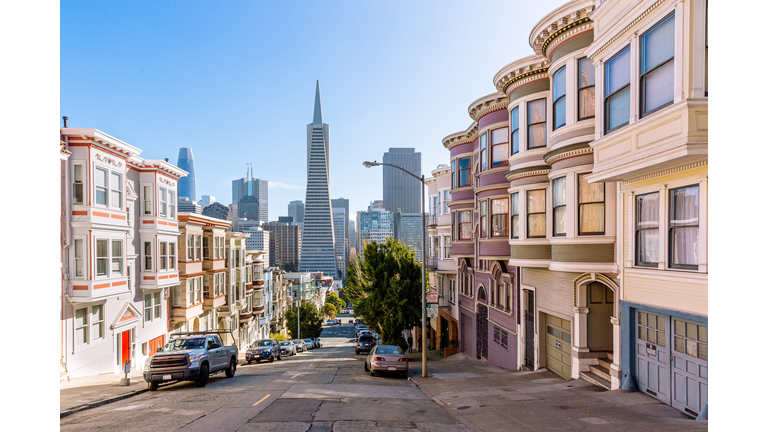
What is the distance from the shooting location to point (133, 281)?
75.8ft

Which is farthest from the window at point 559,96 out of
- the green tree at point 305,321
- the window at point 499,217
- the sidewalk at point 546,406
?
the green tree at point 305,321

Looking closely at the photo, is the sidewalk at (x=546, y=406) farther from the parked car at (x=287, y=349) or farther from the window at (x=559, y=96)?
the parked car at (x=287, y=349)

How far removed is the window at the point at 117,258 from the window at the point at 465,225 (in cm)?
1785

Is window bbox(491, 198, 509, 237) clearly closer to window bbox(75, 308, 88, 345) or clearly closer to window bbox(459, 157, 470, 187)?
window bbox(459, 157, 470, 187)

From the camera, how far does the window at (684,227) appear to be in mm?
9008

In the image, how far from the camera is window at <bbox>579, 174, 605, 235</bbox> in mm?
12586

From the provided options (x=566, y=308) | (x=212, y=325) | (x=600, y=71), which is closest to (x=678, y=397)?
(x=566, y=308)

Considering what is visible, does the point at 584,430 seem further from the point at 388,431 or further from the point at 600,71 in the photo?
the point at 600,71

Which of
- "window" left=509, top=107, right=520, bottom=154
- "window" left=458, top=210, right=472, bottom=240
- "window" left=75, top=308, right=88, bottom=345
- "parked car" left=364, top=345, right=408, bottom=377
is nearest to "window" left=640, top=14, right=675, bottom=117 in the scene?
"window" left=509, top=107, right=520, bottom=154

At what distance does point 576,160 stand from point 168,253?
22.3 metres

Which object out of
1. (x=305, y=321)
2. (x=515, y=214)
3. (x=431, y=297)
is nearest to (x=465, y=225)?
(x=431, y=297)

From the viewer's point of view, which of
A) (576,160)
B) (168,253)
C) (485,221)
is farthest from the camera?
(168,253)

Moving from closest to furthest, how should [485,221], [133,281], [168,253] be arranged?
[485,221] < [133,281] < [168,253]

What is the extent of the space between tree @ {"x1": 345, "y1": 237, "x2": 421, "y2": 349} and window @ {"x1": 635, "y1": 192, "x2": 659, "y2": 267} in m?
18.2
